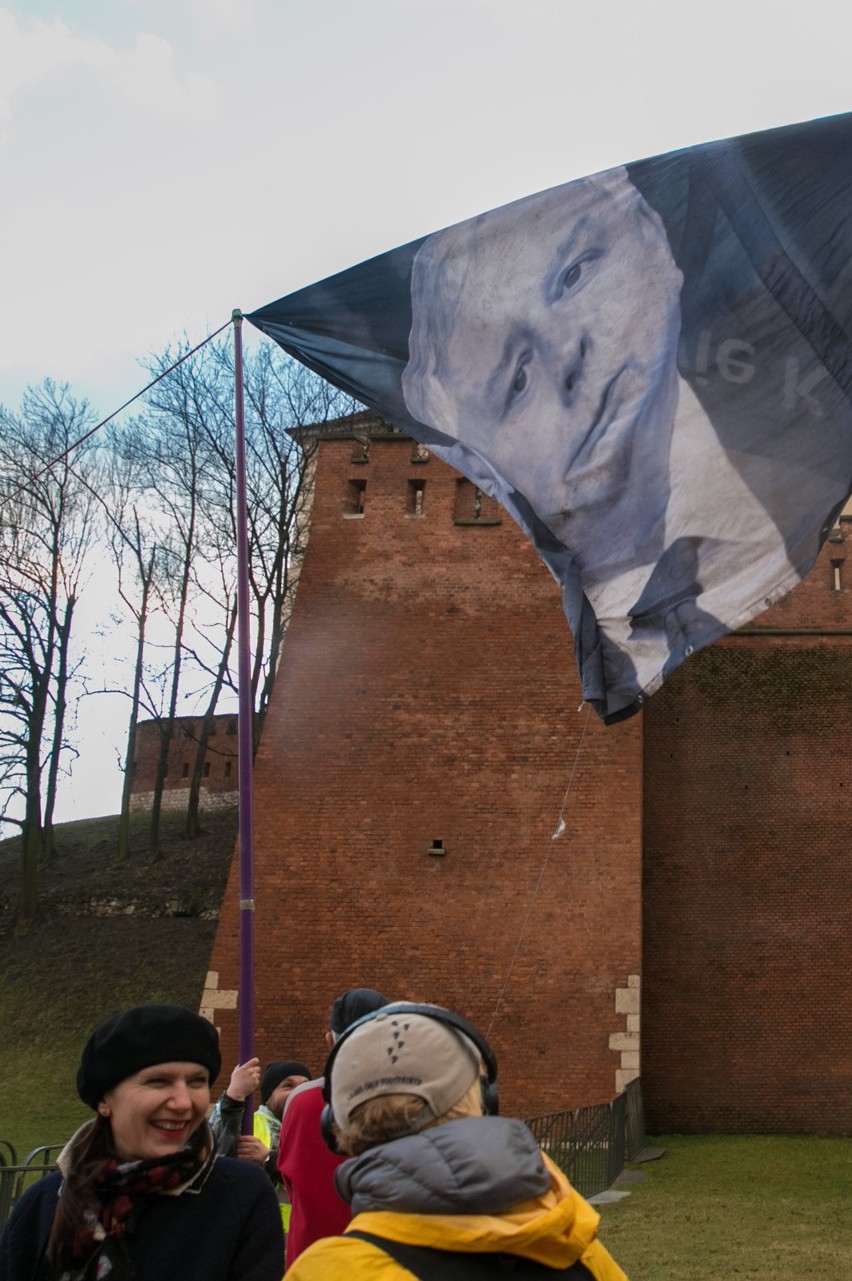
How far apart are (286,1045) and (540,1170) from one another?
53.1 feet

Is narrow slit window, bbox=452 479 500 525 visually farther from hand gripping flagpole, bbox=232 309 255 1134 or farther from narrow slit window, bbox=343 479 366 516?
hand gripping flagpole, bbox=232 309 255 1134

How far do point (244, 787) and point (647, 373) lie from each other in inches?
102

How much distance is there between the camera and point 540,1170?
2.03 m

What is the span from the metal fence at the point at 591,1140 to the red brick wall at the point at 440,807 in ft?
4.30

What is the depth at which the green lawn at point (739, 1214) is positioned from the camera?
8.95 meters

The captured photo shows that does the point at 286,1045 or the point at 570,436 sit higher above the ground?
the point at 570,436

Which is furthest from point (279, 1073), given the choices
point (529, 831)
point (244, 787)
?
point (529, 831)

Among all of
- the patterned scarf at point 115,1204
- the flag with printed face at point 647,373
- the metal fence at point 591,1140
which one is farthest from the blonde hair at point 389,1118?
the metal fence at point 591,1140

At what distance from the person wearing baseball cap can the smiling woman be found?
0.86m

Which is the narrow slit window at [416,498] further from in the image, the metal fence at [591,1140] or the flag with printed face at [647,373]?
the flag with printed face at [647,373]

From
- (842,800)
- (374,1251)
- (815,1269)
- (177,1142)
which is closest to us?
(374,1251)

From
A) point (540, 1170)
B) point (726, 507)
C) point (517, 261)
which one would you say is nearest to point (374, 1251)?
point (540, 1170)

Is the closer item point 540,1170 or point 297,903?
point 540,1170

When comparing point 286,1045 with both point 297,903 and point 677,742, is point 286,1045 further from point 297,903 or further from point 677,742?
point 677,742
